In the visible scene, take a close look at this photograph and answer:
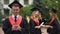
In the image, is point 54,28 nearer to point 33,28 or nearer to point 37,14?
point 33,28

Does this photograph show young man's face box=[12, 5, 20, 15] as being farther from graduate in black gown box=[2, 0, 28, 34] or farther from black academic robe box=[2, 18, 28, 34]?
black academic robe box=[2, 18, 28, 34]

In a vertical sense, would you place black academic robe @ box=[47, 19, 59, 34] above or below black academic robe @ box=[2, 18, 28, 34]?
below

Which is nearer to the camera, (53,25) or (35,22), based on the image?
(35,22)

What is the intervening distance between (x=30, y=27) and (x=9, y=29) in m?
1.35

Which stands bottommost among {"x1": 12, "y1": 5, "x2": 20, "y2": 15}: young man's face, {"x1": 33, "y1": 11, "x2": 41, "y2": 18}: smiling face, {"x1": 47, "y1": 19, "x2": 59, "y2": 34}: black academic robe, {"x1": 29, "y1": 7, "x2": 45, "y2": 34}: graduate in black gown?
{"x1": 47, "y1": 19, "x2": 59, "y2": 34}: black academic robe

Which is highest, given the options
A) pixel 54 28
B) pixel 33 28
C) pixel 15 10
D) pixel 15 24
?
pixel 15 10

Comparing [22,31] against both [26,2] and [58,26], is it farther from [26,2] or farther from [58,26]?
[26,2]

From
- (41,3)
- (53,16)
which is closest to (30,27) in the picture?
(53,16)

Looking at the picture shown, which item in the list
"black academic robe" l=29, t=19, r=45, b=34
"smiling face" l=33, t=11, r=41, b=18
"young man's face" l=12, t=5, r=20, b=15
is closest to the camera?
"young man's face" l=12, t=5, r=20, b=15

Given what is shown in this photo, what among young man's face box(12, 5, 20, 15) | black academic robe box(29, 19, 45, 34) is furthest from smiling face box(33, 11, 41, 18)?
young man's face box(12, 5, 20, 15)

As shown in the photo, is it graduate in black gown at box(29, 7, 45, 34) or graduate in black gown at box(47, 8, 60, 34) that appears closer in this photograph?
graduate in black gown at box(29, 7, 45, 34)

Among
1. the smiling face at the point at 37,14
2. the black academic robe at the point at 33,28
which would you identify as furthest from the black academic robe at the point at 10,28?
the black academic robe at the point at 33,28

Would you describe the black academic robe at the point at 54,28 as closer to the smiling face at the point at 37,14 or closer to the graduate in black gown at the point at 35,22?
the graduate in black gown at the point at 35,22

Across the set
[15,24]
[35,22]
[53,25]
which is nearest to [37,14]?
[35,22]
